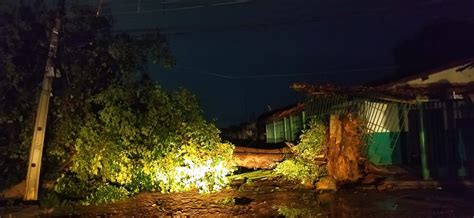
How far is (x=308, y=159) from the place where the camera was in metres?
→ 13.3

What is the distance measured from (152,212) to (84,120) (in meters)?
3.63

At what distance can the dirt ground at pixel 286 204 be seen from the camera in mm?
9938

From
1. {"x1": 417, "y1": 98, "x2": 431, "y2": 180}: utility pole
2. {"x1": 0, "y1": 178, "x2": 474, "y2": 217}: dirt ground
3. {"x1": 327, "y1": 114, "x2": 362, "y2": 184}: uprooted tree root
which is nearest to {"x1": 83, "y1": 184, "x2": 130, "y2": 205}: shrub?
{"x1": 0, "y1": 178, "x2": 474, "y2": 217}: dirt ground

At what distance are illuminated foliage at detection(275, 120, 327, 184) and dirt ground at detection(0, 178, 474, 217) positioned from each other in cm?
35

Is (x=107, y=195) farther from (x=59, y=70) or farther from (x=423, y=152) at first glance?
(x=423, y=152)

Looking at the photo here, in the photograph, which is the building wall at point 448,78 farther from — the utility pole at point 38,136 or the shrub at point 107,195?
the utility pole at point 38,136

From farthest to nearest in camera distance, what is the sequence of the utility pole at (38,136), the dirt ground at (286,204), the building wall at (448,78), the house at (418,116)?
1. the building wall at (448,78)
2. the house at (418,116)
3. the utility pole at (38,136)
4. the dirt ground at (286,204)

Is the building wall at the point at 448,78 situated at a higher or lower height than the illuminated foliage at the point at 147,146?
higher

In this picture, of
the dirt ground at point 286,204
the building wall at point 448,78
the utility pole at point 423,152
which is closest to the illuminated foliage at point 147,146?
the dirt ground at point 286,204

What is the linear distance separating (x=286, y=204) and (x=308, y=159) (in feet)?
7.96

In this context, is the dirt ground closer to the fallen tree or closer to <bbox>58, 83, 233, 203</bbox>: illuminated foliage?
<bbox>58, 83, 233, 203</bbox>: illuminated foliage

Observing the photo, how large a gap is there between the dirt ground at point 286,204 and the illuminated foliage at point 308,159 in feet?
1.14

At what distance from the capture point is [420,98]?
13117 millimetres

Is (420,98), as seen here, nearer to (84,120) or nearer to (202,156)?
(202,156)
